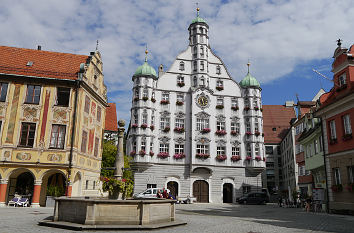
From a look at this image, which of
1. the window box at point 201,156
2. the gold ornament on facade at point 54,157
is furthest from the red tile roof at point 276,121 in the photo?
the gold ornament on facade at point 54,157

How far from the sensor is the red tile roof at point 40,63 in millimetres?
24766

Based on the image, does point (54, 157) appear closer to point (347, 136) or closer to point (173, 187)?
point (173, 187)

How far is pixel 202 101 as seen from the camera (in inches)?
1697

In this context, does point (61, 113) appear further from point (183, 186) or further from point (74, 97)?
point (183, 186)

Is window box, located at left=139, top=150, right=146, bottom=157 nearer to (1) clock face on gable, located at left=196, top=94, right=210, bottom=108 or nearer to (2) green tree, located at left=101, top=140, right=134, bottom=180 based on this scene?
(2) green tree, located at left=101, top=140, right=134, bottom=180

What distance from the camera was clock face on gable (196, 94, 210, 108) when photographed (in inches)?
1688

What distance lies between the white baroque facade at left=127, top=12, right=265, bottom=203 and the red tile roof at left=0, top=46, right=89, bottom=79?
48.1ft

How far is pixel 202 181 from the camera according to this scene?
41.1 meters

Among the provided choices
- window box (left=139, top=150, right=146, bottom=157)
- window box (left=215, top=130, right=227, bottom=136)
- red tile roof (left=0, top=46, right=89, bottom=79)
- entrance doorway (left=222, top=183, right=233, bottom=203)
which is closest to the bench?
entrance doorway (left=222, top=183, right=233, bottom=203)

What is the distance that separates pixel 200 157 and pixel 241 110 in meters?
9.48

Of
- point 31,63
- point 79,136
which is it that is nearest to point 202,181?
point 79,136

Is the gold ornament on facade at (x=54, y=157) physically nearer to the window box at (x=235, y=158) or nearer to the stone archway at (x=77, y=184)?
the stone archway at (x=77, y=184)

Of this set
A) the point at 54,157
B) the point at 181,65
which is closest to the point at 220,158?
the point at 181,65

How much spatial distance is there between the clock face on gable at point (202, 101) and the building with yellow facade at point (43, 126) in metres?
18.9
